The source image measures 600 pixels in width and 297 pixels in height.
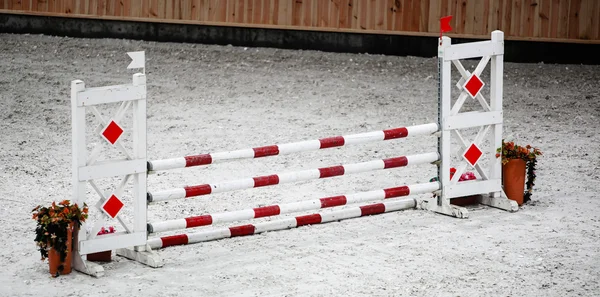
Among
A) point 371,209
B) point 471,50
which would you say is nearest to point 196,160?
point 371,209

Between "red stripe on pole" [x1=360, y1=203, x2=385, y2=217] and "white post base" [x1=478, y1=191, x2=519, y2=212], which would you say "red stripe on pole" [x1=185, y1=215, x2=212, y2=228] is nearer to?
"red stripe on pole" [x1=360, y1=203, x2=385, y2=217]

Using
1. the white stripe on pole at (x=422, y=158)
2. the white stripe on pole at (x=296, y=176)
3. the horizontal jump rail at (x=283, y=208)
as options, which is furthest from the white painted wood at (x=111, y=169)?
the white stripe on pole at (x=422, y=158)

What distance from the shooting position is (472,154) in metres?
9.58

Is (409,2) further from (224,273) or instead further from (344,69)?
(224,273)

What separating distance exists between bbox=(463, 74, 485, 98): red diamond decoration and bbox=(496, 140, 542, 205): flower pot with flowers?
25.3 inches

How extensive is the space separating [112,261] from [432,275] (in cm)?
241

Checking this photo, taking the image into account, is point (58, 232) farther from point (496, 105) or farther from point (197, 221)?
point (496, 105)

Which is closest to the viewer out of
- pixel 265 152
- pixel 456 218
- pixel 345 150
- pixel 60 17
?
pixel 265 152

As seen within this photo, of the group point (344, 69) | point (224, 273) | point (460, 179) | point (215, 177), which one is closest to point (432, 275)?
point (224, 273)

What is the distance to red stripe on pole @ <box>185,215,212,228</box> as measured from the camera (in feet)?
27.1

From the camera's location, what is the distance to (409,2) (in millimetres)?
16406

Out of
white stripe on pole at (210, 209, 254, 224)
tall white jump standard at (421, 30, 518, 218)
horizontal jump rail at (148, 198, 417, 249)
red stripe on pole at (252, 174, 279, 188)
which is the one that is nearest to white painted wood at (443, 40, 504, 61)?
tall white jump standard at (421, 30, 518, 218)

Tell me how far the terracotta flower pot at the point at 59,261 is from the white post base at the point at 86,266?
2.9 inches

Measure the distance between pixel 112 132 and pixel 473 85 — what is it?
3.33 m
